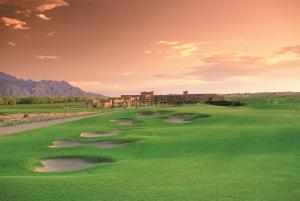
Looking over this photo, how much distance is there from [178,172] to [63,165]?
861 cm

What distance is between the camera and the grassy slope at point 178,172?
11.6 metres

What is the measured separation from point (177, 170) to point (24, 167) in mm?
8504

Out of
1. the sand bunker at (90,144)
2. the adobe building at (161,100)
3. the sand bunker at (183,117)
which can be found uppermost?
the adobe building at (161,100)

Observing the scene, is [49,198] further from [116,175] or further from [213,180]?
[213,180]

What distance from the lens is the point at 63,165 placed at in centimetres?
2136

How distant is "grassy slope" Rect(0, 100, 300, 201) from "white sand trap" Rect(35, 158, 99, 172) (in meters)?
0.75

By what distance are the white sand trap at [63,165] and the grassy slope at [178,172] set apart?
29.5 inches

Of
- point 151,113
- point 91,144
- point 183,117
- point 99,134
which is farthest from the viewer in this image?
point 151,113

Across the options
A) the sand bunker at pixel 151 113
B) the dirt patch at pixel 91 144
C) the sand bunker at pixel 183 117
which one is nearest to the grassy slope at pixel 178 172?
the dirt patch at pixel 91 144

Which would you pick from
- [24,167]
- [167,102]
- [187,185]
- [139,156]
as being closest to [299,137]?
[139,156]

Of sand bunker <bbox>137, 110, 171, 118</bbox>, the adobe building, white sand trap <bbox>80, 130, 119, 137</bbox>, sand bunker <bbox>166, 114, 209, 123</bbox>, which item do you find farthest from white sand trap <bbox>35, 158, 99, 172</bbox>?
the adobe building

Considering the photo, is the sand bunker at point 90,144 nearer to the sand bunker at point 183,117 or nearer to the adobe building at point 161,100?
the sand bunker at point 183,117

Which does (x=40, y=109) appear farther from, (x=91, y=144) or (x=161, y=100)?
(x=91, y=144)

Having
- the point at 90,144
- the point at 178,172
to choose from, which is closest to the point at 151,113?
the point at 90,144
